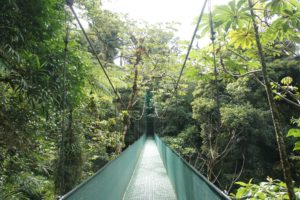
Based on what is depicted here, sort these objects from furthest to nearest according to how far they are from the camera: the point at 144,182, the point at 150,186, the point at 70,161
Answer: the point at 144,182 < the point at 150,186 < the point at 70,161

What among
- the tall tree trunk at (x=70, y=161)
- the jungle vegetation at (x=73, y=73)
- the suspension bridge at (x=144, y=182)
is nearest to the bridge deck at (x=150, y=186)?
the suspension bridge at (x=144, y=182)

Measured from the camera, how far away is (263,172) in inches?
332

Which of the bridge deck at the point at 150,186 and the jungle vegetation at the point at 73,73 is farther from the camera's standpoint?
the bridge deck at the point at 150,186

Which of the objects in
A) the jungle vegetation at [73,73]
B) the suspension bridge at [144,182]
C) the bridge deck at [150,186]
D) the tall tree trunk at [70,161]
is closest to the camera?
the suspension bridge at [144,182]

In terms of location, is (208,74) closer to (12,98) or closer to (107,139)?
(12,98)

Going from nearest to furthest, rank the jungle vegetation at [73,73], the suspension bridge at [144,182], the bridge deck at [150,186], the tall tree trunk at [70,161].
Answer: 1. the suspension bridge at [144,182]
2. the jungle vegetation at [73,73]
3. the bridge deck at [150,186]
4. the tall tree trunk at [70,161]

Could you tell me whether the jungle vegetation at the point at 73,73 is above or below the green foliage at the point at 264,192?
above

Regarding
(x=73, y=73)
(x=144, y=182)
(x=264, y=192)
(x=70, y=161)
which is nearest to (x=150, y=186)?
(x=144, y=182)

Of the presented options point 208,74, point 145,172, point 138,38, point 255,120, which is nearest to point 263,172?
point 255,120

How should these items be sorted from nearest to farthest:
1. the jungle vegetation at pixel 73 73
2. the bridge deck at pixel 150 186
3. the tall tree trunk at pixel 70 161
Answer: the jungle vegetation at pixel 73 73 → the bridge deck at pixel 150 186 → the tall tree trunk at pixel 70 161

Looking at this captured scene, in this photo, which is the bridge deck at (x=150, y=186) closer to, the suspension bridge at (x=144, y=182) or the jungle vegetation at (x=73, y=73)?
the suspension bridge at (x=144, y=182)

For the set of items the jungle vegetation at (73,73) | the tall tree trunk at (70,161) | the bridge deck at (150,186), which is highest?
the jungle vegetation at (73,73)

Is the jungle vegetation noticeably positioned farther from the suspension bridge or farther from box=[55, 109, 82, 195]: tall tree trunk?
the suspension bridge

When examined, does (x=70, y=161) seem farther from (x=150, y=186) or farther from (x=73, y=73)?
(x=73, y=73)
